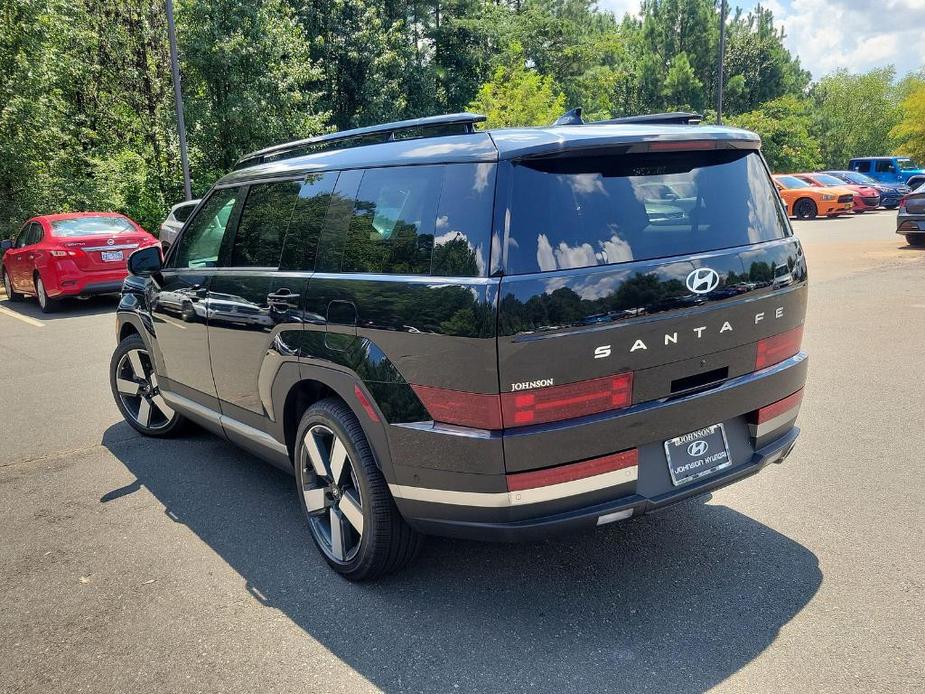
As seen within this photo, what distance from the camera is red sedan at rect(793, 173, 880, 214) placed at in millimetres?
28209

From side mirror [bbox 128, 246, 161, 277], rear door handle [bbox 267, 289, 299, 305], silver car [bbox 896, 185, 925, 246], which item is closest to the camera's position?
rear door handle [bbox 267, 289, 299, 305]

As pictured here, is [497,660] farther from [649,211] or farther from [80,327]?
[80,327]

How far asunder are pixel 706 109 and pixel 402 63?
2793cm

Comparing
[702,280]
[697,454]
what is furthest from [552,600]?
[702,280]

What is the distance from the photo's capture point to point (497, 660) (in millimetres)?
2787

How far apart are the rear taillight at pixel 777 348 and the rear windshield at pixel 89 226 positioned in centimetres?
1158

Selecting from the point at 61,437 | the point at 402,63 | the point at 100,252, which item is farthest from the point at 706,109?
the point at 61,437

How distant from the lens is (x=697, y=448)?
3.06 m

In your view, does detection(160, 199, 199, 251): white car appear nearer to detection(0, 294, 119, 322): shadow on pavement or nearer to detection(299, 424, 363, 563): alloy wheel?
detection(0, 294, 119, 322): shadow on pavement

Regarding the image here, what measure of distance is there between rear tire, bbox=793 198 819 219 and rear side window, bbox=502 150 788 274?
26.3m

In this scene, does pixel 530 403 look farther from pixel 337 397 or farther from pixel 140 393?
pixel 140 393

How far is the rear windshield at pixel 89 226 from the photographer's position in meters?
12.3

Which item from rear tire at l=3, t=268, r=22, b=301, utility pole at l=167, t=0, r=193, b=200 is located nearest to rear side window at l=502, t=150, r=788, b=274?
rear tire at l=3, t=268, r=22, b=301

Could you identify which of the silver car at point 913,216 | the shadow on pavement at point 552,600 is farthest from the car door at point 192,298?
the silver car at point 913,216
